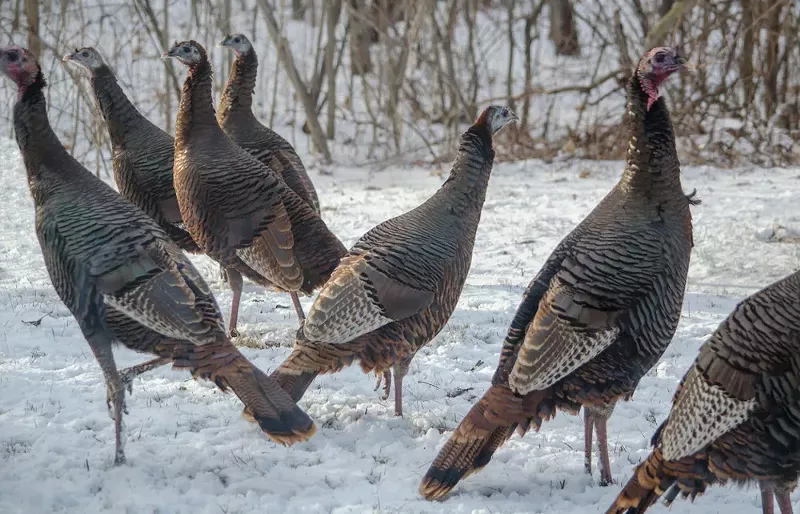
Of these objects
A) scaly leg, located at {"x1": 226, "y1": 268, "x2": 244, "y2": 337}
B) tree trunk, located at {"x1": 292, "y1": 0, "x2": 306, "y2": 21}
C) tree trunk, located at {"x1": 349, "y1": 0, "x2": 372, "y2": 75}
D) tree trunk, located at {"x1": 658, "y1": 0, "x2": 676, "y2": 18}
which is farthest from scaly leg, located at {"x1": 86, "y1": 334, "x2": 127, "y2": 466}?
tree trunk, located at {"x1": 292, "y1": 0, "x2": 306, "y2": 21}

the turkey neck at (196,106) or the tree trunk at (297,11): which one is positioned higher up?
the tree trunk at (297,11)

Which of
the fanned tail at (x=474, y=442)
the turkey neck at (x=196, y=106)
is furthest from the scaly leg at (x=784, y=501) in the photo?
the turkey neck at (x=196, y=106)

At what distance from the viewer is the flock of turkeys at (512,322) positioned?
10.6 ft

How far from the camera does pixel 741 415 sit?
10.4 feet

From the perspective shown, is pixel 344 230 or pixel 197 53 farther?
pixel 344 230

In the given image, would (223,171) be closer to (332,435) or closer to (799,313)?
(332,435)

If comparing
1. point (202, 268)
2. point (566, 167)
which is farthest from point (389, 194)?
point (202, 268)

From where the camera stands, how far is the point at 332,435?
438 centimetres

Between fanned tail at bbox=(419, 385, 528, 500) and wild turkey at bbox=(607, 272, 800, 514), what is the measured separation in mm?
574

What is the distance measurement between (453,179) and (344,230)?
3.94 meters

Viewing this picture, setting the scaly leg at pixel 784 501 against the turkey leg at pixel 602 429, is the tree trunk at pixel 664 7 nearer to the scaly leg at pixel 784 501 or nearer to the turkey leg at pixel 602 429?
the turkey leg at pixel 602 429

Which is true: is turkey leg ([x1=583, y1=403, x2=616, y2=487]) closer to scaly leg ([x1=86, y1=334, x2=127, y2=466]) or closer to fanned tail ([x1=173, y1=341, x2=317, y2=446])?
fanned tail ([x1=173, y1=341, x2=317, y2=446])

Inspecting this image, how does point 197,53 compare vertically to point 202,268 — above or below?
above

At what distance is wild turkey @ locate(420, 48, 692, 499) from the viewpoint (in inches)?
145
